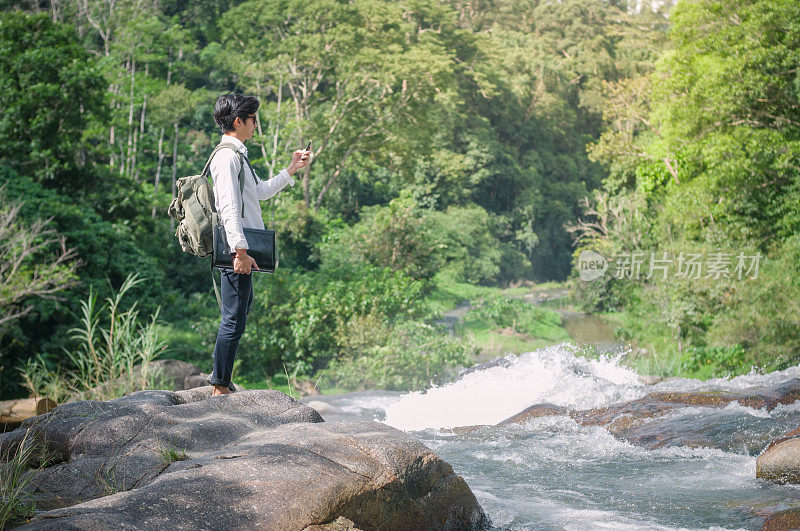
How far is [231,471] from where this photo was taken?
315 centimetres

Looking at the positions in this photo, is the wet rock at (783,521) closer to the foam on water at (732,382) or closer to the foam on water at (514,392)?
the foam on water at (514,392)

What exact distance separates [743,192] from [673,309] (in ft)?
8.38

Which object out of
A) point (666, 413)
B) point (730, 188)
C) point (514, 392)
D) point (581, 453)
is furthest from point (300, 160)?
point (730, 188)

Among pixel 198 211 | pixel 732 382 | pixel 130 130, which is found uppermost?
pixel 130 130

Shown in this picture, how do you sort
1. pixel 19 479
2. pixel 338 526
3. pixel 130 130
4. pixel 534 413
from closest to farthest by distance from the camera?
1. pixel 338 526
2. pixel 19 479
3. pixel 534 413
4. pixel 130 130

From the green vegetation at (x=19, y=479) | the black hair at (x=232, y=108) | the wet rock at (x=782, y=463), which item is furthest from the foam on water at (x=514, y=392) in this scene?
the green vegetation at (x=19, y=479)

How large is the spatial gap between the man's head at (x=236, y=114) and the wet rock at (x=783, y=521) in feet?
12.3

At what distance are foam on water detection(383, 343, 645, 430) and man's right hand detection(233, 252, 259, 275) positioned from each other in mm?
4863

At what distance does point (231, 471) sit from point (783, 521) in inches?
119

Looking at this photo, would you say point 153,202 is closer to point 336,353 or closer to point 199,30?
point 336,353

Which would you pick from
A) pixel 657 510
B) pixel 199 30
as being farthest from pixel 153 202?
pixel 657 510

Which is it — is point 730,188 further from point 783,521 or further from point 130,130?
point 130,130

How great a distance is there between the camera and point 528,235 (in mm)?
33594

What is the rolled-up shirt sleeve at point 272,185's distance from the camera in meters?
4.71
